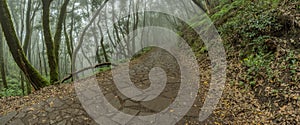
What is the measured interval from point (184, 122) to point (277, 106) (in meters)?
1.63

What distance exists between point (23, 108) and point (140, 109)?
2.75m

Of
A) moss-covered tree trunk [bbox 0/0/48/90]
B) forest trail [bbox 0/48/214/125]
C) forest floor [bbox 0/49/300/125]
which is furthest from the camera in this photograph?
moss-covered tree trunk [bbox 0/0/48/90]

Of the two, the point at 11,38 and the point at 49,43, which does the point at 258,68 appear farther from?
the point at 11,38

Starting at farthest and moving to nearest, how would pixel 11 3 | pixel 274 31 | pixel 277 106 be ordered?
pixel 11 3, pixel 274 31, pixel 277 106

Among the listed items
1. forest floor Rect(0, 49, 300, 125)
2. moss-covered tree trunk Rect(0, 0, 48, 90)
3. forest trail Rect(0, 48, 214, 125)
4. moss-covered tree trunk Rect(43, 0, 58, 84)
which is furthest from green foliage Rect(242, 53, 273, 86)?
moss-covered tree trunk Rect(0, 0, 48, 90)

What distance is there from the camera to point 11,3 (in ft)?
40.3

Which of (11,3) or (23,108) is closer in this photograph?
(23,108)

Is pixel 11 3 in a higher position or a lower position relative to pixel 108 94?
higher

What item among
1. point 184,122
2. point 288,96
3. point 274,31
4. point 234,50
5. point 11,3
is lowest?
point 184,122

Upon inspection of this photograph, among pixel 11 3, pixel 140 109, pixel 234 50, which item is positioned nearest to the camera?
pixel 140 109

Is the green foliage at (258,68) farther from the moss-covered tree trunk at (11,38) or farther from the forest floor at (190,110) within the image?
the moss-covered tree trunk at (11,38)

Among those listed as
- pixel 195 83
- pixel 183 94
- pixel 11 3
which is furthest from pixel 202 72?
pixel 11 3

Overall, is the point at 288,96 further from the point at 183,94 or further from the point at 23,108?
the point at 23,108

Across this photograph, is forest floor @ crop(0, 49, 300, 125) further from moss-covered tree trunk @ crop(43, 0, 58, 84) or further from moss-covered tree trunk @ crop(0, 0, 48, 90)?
moss-covered tree trunk @ crop(43, 0, 58, 84)
